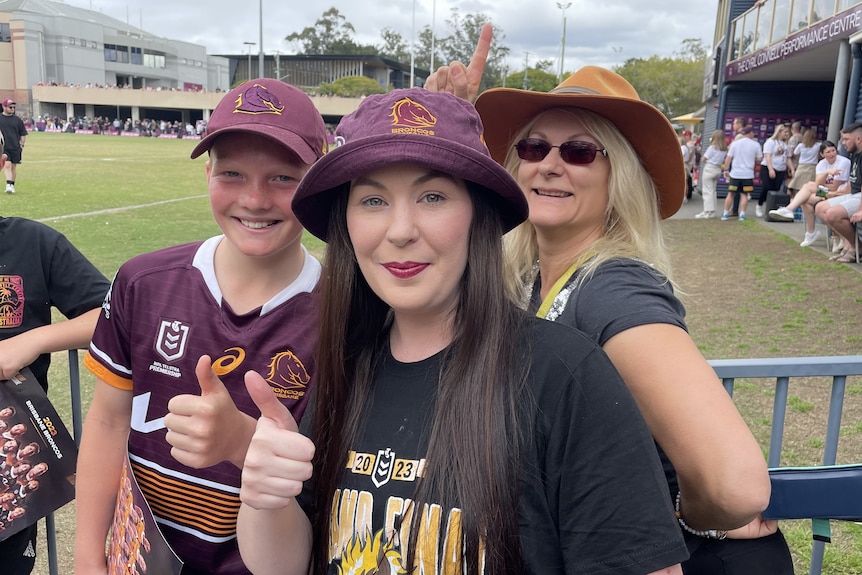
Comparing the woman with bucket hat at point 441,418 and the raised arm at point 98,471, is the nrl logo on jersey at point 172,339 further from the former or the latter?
→ the woman with bucket hat at point 441,418

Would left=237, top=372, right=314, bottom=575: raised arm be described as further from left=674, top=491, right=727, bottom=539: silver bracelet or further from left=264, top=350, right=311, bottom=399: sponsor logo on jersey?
left=674, top=491, right=727, bottom=539: silver bracelet

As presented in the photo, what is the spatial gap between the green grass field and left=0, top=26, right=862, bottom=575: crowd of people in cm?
196

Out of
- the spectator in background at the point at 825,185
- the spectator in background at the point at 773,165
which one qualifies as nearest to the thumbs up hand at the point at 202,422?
the spectator in background at the point at 825,185

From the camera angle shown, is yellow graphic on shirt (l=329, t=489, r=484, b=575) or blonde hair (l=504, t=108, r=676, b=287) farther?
blonde hair (l=504, t=108, r=676, b=287)

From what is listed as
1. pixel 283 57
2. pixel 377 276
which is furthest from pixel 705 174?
pixel 283 57

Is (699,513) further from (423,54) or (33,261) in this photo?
(423,54)

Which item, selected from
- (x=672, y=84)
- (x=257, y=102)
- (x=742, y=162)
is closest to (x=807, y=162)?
(x=742, y=162)

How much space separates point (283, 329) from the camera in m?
1.79

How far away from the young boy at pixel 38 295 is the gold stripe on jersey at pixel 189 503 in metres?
0.57

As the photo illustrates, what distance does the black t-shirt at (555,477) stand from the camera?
1.20 metres

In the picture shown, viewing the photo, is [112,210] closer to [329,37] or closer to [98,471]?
[98,471]

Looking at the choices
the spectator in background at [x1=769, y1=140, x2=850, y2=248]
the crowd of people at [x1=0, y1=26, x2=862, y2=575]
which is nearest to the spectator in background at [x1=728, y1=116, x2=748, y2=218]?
the spectator in background at [x1=769, y1=140, x2=850, y2=248]

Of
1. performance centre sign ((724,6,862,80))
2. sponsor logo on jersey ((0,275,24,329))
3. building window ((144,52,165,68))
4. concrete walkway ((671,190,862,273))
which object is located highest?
building window ((144,52,165,68))

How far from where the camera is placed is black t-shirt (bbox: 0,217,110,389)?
220 centimetres
